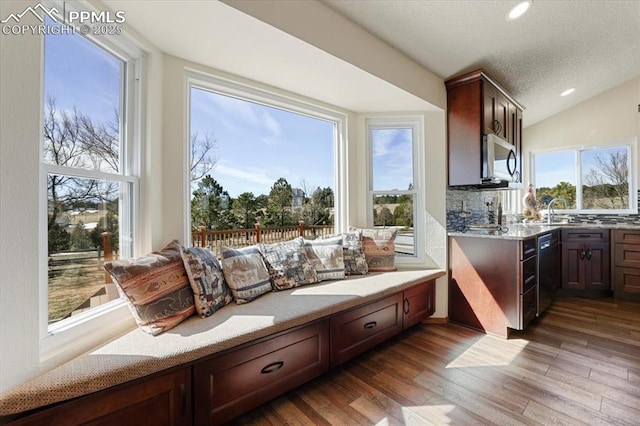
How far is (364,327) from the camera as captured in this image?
82.3 inches

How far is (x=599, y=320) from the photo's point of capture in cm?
284

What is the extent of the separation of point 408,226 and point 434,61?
1562 mm

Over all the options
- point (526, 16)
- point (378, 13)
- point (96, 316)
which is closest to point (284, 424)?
point (96, 316)

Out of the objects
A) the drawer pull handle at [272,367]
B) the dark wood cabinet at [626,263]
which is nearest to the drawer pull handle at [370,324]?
the drawer pull handle at [272,367]

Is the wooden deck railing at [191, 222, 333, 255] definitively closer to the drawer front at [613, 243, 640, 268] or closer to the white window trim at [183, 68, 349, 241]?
the white window trim at [183, 68, 349, 241]

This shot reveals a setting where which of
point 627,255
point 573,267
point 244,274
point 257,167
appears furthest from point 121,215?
point 627,255

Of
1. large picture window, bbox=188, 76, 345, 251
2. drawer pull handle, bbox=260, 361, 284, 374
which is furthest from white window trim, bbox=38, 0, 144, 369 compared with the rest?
drawer pull handle, bbox=260, 361, 284, 374

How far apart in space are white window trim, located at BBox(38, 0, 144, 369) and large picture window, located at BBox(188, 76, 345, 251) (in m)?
0.35

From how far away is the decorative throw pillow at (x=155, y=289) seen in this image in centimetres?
137

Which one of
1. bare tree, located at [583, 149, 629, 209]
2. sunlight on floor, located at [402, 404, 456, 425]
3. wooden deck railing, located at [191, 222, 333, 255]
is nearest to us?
sunlight on floor, located at [402, 404, 456, 425]

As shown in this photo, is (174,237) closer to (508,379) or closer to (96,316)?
(96,316)

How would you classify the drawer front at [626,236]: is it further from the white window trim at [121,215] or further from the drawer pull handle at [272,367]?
the white window trim at [121,215]

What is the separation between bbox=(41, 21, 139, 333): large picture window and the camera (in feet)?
4.18

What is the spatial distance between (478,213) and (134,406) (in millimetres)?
3573
